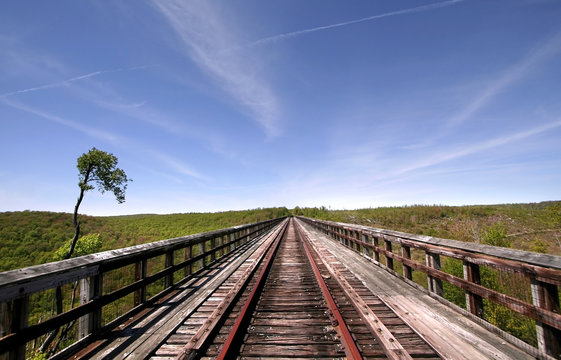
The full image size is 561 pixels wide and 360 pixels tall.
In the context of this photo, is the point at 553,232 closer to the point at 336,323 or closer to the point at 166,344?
the point at 336,323

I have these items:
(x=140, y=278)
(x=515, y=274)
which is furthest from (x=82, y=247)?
(x=515, y=274)

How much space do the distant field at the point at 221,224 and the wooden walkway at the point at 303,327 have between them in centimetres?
2437

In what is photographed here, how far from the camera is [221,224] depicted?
173 feet

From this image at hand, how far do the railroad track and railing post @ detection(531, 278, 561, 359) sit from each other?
1171mm

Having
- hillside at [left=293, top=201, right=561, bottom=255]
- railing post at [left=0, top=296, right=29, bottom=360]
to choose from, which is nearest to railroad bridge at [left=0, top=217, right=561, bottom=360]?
railing post at [left=0, top=296, right=29, bottom=360]

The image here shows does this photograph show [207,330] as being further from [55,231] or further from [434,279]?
[55,231]

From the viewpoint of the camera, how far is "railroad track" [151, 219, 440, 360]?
288 cm

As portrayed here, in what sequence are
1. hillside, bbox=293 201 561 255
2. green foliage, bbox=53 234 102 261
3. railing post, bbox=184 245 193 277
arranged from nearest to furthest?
railing post, bbox=184 245 193 277 < green foliage, bbox=53 234 102 261 < hillside, bbox=293 201 561 255

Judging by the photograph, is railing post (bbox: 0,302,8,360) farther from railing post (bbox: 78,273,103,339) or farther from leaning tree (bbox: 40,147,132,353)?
leaning tree (bbox: 40,147,132,353)

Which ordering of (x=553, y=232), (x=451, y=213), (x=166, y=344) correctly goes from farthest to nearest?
(x=451, y=213)
(x=553, y=232)
(x=166, y=344)

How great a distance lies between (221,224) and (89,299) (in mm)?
51207

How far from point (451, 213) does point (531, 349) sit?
5045 centimetres

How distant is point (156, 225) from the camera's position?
49469mm

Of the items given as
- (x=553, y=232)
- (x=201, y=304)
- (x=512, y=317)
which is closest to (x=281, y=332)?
(x=201, y=304)
